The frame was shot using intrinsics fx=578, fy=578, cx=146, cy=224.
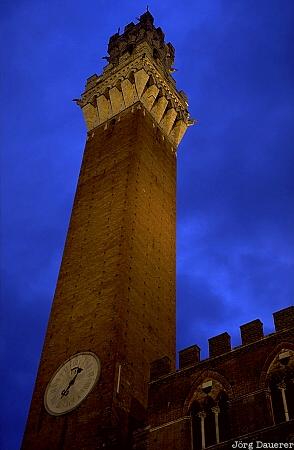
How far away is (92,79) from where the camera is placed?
3662cm

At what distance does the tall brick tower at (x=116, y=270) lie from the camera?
19.6 meters

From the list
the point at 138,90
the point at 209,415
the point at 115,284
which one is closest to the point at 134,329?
the point at 115,284

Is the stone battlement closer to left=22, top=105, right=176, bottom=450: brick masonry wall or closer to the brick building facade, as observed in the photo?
the brick building facade

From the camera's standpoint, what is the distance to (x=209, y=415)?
16.1 meters

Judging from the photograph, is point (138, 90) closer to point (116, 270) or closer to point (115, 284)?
point (116, 270)

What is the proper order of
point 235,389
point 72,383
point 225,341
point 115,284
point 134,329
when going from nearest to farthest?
point 235,389
point 225,341
point 72,383
point 134,329
point 115,284

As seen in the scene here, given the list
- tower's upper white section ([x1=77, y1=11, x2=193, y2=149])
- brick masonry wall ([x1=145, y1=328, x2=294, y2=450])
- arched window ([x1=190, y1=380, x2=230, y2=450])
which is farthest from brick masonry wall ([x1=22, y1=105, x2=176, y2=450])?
arched window ([x1=190, y1=380, x2=230, y2=450])

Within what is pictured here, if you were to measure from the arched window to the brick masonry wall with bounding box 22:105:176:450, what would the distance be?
286cm

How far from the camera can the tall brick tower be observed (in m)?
19.6

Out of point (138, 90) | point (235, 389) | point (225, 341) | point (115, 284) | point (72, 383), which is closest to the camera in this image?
point (235, 389)

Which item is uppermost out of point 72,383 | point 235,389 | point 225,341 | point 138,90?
point 138,90

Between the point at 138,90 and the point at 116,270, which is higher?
the point at 138,90

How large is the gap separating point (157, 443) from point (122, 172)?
575 inches

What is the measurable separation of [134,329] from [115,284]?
6.35 ft
